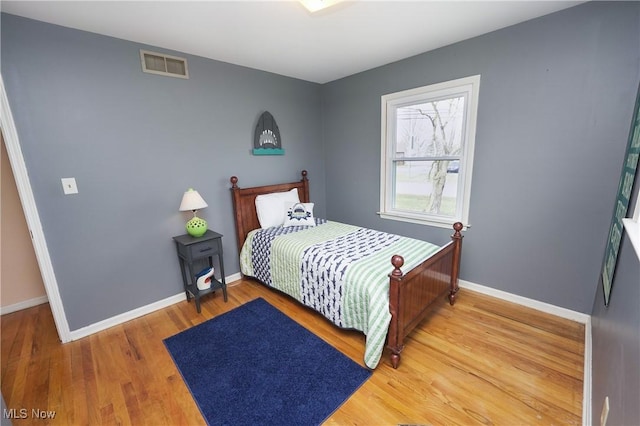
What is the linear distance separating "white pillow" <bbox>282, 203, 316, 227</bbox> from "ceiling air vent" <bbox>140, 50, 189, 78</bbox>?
5.73 ft

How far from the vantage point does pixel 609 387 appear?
112 cm

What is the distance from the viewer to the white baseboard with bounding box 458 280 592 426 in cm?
146

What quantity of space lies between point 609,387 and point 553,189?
5.13ft

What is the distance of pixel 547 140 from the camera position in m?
2.15

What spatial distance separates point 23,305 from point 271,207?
8.75ft

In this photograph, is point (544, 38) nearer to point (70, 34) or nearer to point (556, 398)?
point (556, 398)

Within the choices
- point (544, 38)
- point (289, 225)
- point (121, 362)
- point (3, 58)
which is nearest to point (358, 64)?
point (544, 38)

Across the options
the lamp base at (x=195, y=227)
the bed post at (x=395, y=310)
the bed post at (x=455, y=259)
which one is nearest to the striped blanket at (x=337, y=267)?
the bed post at (x=395, y=310)

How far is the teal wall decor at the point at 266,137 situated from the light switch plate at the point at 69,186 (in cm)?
165

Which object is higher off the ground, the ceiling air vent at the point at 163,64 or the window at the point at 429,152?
the ceiling air vent at the point at 163,64

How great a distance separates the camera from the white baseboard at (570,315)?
4.80 ft

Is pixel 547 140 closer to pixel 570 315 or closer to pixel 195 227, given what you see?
pixel 570 315

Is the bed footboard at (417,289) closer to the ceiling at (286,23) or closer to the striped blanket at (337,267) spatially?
the striped blanket at (337,267)

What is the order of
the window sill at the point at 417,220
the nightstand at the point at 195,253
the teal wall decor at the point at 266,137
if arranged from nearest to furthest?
1. the nightstand at the point at 195,253
2. the window sill at the point at 417,220
3. the teal wall decor at the point at 266,137
